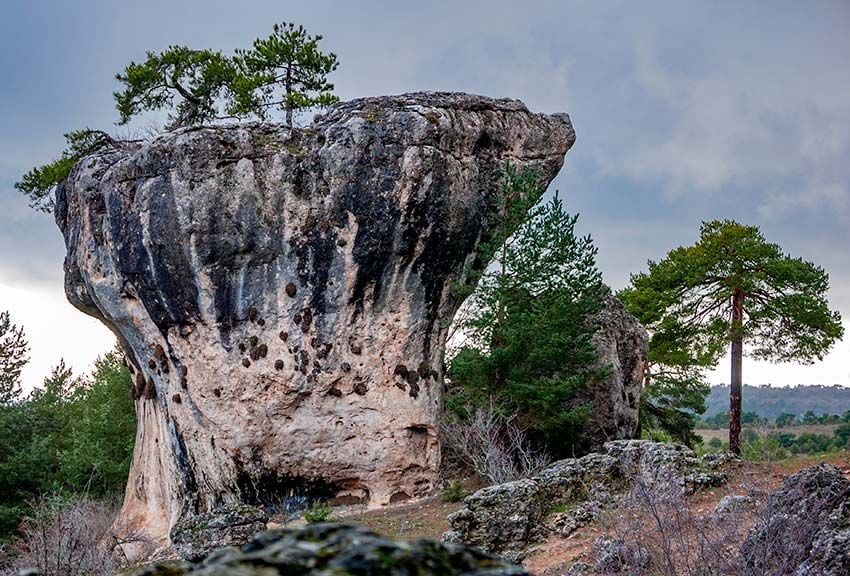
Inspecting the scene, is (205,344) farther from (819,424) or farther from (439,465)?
(819,424)

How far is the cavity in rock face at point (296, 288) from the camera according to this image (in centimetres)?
2125

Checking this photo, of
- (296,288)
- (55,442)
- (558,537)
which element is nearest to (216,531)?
(558,537)

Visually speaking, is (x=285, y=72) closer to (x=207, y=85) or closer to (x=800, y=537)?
(x=207, y=85)

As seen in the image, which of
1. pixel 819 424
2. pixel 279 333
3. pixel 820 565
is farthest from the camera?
pixel 819 424

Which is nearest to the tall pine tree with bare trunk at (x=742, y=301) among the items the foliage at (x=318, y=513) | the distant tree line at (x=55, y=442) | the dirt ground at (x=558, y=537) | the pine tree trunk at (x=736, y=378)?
the pine tree trunk at (x=736, y=378)

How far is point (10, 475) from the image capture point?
29.1 m

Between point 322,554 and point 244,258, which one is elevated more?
point 244,258

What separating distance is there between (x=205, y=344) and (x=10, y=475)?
1349 centimetres

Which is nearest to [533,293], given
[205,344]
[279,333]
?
[279,333]

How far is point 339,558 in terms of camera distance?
2.32m

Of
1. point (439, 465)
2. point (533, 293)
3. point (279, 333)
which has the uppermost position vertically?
point (533, 293)

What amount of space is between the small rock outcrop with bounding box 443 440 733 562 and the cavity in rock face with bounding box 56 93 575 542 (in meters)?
7.00

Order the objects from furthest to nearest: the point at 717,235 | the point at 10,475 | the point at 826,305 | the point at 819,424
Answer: the point at 819,424 → the point at 10,475 → the point at 717,235 → the point at 826,305

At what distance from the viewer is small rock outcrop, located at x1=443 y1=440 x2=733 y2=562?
42.4 feet
